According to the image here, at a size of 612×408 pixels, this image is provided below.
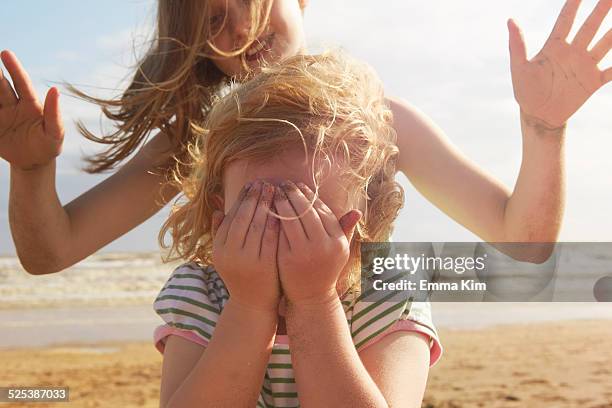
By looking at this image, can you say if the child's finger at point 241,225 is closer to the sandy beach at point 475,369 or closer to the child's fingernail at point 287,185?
the child's fingernail at point 287,185

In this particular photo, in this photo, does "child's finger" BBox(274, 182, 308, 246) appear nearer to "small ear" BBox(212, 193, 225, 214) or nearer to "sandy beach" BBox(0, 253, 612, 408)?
"small ear" BBox(212, 193, 225, 214)

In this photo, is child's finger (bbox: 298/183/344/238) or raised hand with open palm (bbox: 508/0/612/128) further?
raised hand with open palm (bbox: 508/0/612/128)

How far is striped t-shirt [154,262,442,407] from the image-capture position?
6.83ft

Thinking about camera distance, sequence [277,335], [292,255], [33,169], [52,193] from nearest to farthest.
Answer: [292,255] < [277,335] < [33,169] < [52,193]

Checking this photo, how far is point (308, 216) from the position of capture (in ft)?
5.79

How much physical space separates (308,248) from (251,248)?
14 centimetres

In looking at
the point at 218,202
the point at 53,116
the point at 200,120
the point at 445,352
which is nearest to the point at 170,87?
the point at 200,120

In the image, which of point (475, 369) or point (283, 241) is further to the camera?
point (475, 369)

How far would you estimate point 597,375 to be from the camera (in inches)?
270

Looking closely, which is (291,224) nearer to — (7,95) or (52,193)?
(7,95)

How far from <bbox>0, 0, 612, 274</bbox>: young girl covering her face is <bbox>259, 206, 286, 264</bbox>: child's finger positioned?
114 cm

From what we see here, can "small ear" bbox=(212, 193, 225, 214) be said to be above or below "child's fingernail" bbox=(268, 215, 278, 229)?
above

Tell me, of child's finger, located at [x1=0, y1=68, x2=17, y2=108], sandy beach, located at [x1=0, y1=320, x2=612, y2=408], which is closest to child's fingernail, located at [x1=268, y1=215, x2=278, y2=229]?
child's finger, located at [x1=0, y1=68, x2=17, y2=108]

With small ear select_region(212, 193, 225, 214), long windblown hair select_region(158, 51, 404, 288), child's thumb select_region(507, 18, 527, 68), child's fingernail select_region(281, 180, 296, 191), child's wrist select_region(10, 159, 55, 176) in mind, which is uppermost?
child's thumb select_region(507, 18, 527, 68)
